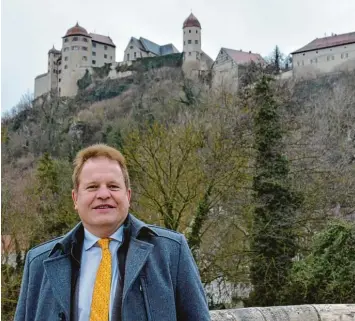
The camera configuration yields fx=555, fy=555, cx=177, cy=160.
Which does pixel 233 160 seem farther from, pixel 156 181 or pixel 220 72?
pixel 220 72

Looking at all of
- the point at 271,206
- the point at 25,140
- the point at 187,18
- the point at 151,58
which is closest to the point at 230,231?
the point at 271,206

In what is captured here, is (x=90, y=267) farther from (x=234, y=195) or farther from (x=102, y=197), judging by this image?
(x=234, y=195)

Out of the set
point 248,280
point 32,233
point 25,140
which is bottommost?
point 248,280

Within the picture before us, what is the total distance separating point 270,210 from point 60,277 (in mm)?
11046

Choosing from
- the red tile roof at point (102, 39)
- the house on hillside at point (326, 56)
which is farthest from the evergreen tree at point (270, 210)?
the red tile roof at point (102, 39)

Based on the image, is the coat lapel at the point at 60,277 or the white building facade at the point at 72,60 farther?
the white building facade at the point at 72,60

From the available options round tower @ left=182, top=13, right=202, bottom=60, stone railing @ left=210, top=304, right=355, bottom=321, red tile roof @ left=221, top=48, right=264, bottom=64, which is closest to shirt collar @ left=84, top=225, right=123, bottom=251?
stone railing @ left=210, top=304, right=355, bottom=321

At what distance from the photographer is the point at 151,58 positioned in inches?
2475

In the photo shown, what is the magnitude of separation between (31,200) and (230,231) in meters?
5.74

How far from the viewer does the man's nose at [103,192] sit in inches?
64.2

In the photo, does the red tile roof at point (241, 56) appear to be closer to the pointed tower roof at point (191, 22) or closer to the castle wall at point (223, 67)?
the castle wall at point (223, 67)

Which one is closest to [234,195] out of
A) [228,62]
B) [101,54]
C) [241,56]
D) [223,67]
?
[228,62]

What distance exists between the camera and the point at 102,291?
157 cm

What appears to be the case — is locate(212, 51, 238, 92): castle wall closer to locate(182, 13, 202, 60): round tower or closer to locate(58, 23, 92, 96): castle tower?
locate(182, 13, 202, 60): round tower
